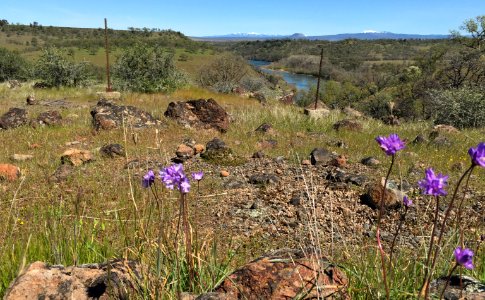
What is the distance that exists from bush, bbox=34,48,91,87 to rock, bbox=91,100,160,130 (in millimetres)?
Result: 13224

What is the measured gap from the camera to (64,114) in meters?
11.7

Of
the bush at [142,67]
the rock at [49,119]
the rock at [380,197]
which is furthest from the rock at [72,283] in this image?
the bush at [142,67]

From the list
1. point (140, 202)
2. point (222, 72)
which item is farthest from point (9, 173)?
point (222, 72)

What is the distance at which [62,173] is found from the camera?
5.91 metres

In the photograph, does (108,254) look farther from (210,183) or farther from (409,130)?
(409,130)

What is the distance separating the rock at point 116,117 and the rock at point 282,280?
7.74 m

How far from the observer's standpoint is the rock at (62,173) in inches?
226

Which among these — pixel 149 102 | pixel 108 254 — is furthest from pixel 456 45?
pixel 108 254

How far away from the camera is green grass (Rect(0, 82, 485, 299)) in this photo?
6.98 ft

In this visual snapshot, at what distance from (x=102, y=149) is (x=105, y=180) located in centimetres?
Result: 176

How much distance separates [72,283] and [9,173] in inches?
192

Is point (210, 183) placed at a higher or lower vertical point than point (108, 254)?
lower

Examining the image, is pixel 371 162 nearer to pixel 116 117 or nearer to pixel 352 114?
pixel 116 117

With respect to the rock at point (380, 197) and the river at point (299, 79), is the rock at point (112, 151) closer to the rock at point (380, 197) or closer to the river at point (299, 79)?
the rock at point (380, 197)
